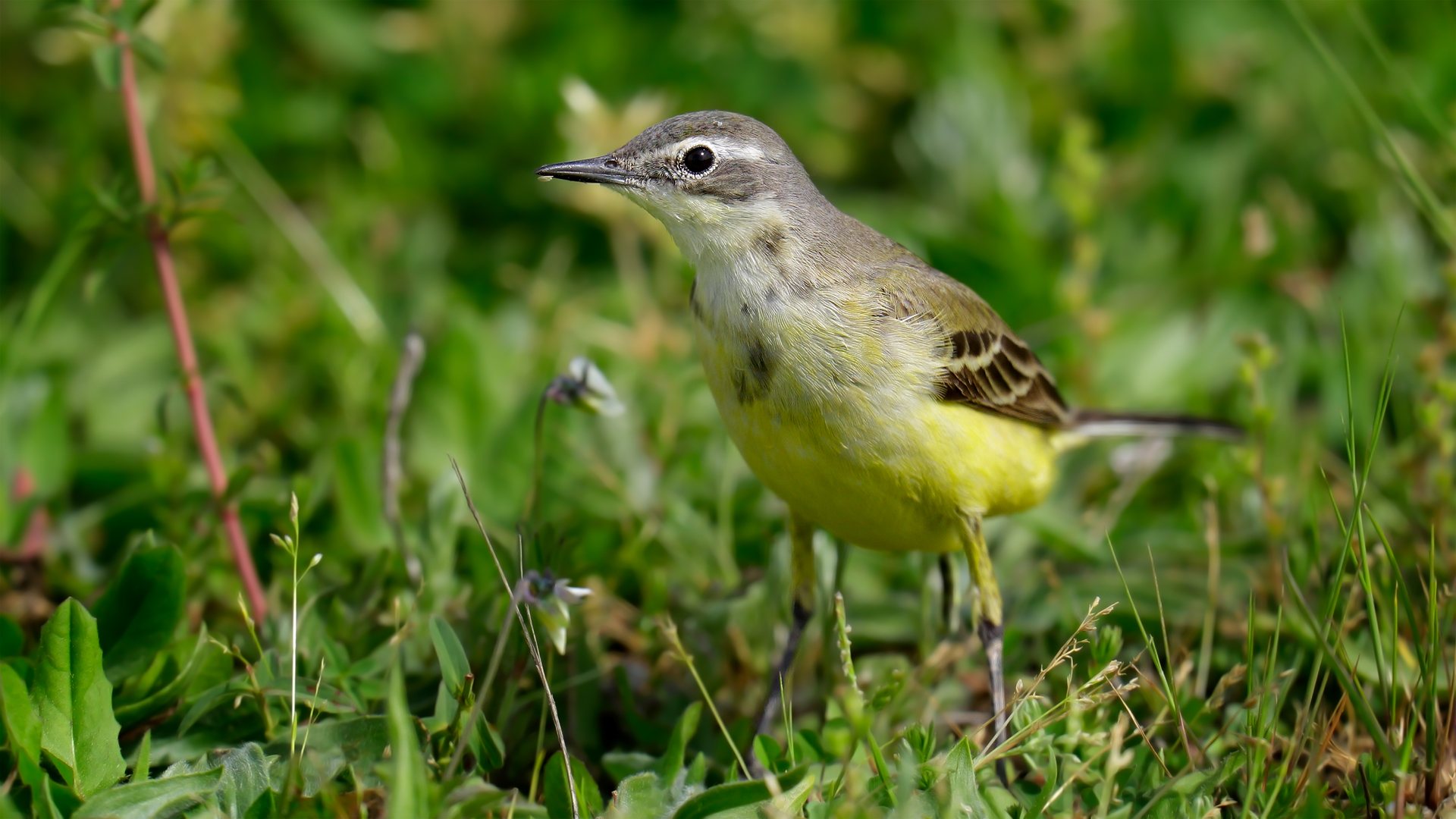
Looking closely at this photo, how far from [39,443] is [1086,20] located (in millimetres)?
6065

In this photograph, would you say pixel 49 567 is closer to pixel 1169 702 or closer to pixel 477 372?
pixel 477 372

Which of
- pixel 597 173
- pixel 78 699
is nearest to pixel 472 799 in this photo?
pixel 78 699

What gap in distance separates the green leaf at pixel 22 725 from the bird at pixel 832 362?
201 cm

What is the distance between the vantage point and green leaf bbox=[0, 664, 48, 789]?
10.0ft

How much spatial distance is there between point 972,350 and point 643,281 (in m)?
2.95

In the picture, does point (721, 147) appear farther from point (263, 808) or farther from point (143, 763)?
point (143, 763)

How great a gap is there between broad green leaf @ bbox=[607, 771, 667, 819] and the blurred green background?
0.58 metres

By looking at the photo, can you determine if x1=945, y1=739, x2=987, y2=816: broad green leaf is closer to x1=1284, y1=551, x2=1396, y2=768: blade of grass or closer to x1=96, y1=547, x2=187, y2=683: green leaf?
x1=1284, y1=551, x2=1396, y2=768: blade of grass

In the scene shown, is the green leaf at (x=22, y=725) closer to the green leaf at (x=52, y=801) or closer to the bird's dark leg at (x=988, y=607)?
the green leaf at (x=52, y=801)

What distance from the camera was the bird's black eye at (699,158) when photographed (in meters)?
3.91

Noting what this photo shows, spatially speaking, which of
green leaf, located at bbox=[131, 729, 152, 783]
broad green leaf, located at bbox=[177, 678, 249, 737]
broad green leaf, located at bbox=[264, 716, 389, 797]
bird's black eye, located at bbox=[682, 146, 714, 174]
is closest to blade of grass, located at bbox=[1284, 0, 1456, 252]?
bird's black eye, located at bbox=[682, 146, 714, 174]

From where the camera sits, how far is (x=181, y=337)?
401cm

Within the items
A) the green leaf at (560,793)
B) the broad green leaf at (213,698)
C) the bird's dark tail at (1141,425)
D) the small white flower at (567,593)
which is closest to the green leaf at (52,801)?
the broad green leaf at (213,698)

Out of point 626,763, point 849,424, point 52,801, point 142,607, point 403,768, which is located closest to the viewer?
point 403,768
